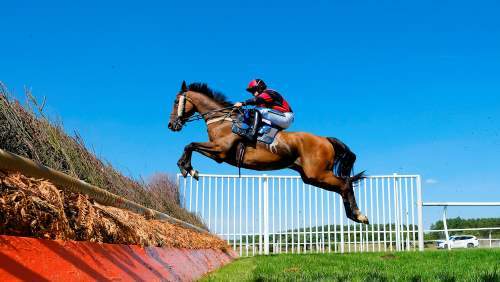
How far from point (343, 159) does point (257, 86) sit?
170cm

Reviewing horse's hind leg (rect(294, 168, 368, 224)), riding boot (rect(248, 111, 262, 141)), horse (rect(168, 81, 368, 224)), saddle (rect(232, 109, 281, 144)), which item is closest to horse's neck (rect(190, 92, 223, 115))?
horse (rect(168, 81, 368, 224))

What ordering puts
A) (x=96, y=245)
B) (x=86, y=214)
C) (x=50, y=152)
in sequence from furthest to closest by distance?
(x=50, y=152) → (x=86, y=214) → (x=96, y=245)

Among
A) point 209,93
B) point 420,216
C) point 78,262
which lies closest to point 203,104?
point 209,93

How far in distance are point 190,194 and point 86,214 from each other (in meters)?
13.6

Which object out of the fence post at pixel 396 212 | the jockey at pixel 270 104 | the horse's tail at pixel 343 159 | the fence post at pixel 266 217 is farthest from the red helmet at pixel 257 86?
the fence post at pixel 396 212

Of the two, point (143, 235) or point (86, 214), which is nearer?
point (86, 214)

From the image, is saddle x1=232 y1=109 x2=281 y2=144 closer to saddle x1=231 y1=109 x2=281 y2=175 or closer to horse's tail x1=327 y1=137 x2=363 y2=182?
saddle x1=231 y1=109 x2=281 y2=175

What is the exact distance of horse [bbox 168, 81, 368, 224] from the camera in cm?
686

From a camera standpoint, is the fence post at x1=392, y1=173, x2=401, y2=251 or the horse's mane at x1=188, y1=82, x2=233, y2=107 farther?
the fence post at x1=392, y1=173, x2=401, y2=251

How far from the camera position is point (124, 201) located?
4.34 metres

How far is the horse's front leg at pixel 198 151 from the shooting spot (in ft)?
22.5

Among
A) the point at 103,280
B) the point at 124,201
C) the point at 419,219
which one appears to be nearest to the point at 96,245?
the point at 103,280

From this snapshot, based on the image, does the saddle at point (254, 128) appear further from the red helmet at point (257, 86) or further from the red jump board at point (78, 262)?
the red jump board at point (78, 262)

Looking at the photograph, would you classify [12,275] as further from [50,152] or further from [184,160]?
[184,160]
